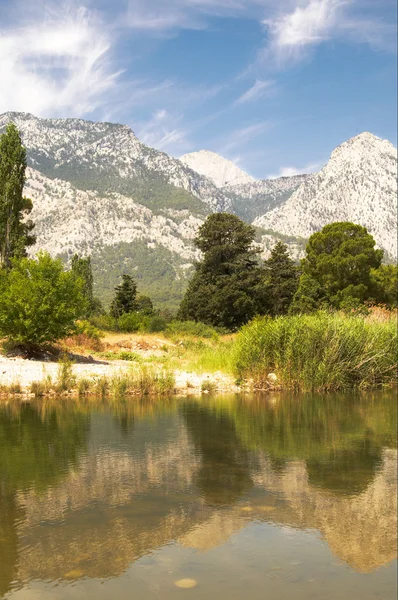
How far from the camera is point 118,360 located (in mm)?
26734

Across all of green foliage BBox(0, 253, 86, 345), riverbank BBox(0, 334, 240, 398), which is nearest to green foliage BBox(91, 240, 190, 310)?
green foliage BBox(0, 253, 86, 345)

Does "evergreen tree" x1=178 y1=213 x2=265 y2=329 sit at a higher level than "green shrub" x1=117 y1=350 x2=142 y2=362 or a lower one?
higher

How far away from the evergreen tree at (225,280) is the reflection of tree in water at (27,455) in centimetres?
3502

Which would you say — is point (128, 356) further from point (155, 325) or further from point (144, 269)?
point (144, 269)

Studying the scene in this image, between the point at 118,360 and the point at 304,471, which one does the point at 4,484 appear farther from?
the point at 118,360

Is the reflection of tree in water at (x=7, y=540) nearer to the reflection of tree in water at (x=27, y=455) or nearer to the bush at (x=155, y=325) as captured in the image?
the reflection of tree in water at (x=27, y=455)

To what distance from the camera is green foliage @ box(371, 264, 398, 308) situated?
5453cm

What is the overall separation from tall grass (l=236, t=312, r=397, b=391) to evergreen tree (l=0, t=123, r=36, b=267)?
19.2m

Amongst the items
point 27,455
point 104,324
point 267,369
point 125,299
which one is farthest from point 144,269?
point 27,455

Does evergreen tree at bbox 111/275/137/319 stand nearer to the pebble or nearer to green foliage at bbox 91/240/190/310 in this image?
the pebble

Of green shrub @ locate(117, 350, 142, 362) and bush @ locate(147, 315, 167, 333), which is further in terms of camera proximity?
bush @ locate(147, 315, 167, 333)

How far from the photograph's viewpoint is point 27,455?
31.4ft

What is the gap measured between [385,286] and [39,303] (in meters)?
46.2

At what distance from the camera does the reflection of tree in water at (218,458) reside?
24.1 ft
